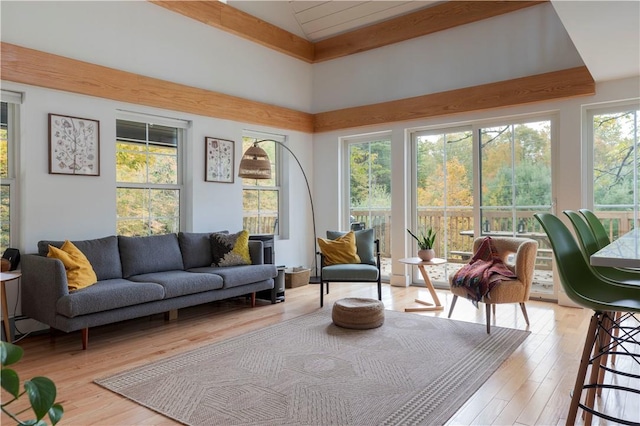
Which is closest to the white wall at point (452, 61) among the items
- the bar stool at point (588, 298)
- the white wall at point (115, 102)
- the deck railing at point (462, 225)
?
the white wall at point (115, 102)

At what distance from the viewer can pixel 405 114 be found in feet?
19.0

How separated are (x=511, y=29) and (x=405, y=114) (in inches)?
62.5

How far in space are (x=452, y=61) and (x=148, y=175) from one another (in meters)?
4.06

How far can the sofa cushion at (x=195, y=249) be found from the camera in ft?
15.3

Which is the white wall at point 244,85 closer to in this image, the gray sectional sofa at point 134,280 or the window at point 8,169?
the window at point 8,169

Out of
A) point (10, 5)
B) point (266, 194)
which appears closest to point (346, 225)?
point (266, 194)

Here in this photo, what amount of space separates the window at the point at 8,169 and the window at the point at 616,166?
19.1 feet

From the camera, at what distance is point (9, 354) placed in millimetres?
807

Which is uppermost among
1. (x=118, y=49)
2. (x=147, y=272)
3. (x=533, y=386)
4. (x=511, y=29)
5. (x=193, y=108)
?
(x=511, y=29)

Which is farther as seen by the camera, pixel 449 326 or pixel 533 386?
pixel 449 326

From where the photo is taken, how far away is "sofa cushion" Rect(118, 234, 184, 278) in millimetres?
4160

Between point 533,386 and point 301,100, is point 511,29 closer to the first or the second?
point 301,100

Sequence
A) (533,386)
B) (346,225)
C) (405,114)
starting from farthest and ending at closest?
Result: (346,225) < (405,114) < (533,386)

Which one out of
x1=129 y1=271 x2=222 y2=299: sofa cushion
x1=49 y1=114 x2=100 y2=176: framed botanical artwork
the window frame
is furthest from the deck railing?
x1=49 y1=114 x2=100 y2=176: framed botanical artwork
